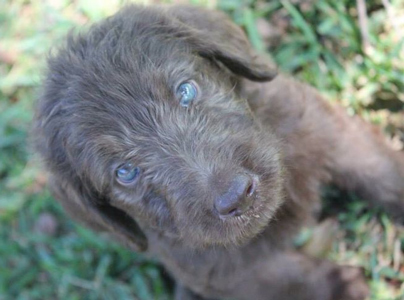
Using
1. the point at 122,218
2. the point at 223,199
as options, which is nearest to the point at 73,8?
the point at 122,218

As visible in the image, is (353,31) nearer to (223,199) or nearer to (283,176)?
(283,176)

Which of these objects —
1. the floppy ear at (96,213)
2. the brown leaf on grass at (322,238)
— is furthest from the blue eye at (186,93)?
the brown leaf on grass at (322,238)

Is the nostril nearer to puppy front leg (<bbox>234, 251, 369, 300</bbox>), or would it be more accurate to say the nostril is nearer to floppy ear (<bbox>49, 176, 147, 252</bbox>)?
floppy ear (<bbox>49, 176, 147, 252</bbox>)

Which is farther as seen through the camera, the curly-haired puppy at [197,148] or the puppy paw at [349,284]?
the puppy paw at [349,284]

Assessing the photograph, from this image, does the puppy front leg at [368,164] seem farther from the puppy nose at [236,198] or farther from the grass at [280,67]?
the puppy nose at [236,198]

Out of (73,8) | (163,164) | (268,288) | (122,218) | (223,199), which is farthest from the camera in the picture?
(73,8)

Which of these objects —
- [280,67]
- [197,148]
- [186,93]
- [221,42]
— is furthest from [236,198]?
[280,67]

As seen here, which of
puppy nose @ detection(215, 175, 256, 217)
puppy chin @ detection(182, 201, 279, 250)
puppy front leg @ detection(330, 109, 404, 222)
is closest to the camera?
puppy nose @ detection(215, 175, 256, 217)

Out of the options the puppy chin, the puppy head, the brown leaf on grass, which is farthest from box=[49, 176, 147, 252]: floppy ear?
the brown leaf on grass
